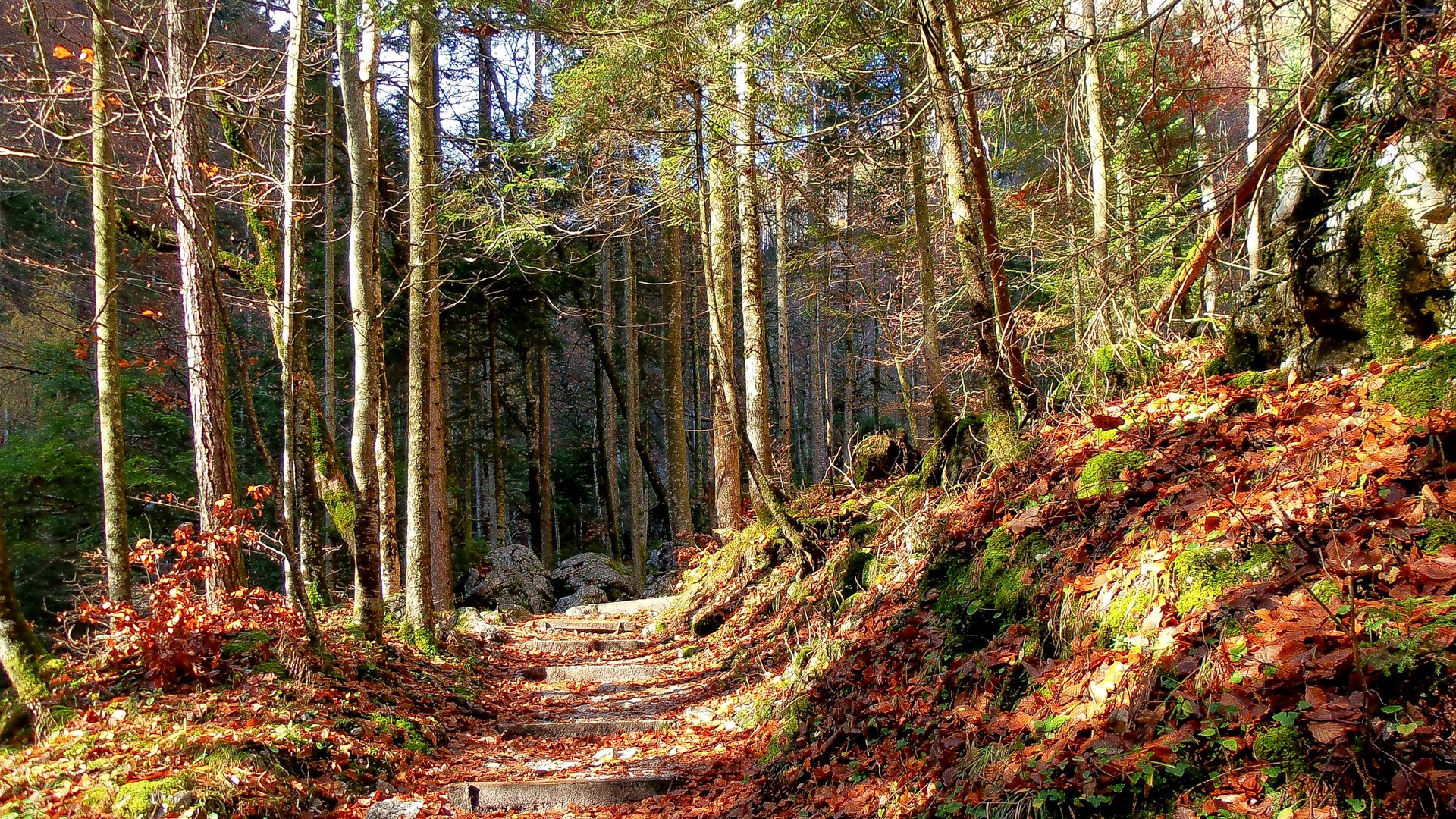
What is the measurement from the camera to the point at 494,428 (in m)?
17.5

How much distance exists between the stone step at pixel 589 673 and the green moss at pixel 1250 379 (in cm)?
607

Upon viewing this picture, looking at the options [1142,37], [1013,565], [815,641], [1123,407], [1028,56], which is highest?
[1142,37]

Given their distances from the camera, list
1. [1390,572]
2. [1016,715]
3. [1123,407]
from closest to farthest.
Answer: [1390,572]
[1016,715]
[1123,407]

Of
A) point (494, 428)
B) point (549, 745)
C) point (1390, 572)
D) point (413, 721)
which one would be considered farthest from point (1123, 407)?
point (494, 428)

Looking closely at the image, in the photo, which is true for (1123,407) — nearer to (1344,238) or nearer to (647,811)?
(1344,238)

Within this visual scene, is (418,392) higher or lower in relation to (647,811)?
higher

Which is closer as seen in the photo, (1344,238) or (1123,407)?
(1344,238)

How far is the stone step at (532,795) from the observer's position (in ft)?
15.3

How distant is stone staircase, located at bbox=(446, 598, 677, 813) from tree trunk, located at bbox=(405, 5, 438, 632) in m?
1.55

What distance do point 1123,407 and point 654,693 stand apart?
494cm

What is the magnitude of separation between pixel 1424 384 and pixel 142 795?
6241mm

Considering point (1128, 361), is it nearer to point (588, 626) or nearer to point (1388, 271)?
point (1388, 271)

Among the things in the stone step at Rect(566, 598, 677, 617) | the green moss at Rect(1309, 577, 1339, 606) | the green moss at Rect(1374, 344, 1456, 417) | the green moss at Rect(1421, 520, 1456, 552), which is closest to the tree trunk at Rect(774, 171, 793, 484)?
the stone step at Rect(566, 598, 677, 617)

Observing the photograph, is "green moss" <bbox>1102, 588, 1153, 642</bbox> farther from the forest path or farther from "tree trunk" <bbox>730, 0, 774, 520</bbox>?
"tree trunk" <bbox>730, 0, 774, 520</bbox>
